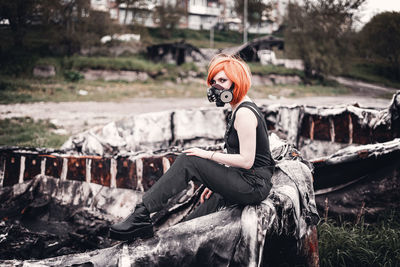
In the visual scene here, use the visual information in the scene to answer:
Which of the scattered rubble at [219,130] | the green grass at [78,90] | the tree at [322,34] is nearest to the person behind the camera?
the scattered rubble at [219,130]

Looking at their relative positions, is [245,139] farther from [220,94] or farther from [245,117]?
[220,94]

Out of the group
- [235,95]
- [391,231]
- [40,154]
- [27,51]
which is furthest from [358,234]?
[27,51]

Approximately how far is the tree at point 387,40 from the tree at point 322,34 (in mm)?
→ 14116

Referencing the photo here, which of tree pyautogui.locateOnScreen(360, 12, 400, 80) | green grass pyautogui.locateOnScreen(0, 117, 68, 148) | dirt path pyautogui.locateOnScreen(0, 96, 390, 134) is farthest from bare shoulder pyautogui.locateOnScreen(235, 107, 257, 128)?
tree pyautogui.locateOnScreen(360, 12, 400, 80)

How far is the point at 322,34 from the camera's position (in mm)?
22625

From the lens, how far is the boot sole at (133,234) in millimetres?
2031

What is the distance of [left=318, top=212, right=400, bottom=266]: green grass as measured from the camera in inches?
109

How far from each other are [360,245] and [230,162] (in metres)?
1.59

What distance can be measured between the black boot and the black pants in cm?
8

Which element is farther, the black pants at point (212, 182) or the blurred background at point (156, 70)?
the blurred background at point (156, 70)

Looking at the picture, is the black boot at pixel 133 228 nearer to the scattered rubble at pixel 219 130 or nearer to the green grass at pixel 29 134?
the scattered rubble at pixel 219 130

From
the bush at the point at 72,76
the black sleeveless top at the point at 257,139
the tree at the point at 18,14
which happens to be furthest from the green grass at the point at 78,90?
the black sleeveless top at the point at 257,139

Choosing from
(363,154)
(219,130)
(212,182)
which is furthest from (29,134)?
(363,154)

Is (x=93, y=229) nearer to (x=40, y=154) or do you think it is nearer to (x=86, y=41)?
(x=40, y=154)
